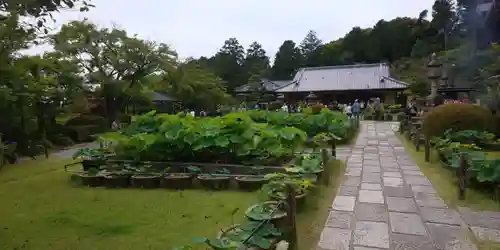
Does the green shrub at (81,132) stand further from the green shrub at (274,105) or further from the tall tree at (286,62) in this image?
the tall tree at (286,62)

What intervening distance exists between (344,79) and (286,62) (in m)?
21.3

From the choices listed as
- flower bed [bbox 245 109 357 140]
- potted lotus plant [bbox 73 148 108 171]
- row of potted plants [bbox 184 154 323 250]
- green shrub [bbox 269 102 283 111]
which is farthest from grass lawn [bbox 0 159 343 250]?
green shrub [bbox 269 102 283 111]

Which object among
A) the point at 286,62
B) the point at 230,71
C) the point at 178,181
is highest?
the point at 286,62

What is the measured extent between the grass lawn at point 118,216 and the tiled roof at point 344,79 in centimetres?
2364

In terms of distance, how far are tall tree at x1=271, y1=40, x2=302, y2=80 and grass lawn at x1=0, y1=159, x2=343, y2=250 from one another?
149ft

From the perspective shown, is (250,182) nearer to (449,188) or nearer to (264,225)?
(264,225)

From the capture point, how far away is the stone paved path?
3.67 m

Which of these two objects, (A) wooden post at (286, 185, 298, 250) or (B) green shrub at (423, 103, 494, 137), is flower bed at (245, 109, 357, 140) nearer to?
(B) green shrub at (423, 103, 494, 137)

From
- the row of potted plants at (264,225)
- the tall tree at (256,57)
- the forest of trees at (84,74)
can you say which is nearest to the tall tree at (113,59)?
the forest of trees at (84,74)

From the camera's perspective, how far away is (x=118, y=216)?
480 cm

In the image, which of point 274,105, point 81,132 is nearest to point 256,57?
point 274,105

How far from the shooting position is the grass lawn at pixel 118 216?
12.9 feet

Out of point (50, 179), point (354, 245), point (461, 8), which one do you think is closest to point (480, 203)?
point (354, 245)

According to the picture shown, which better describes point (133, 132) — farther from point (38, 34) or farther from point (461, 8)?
point (461, 8)
